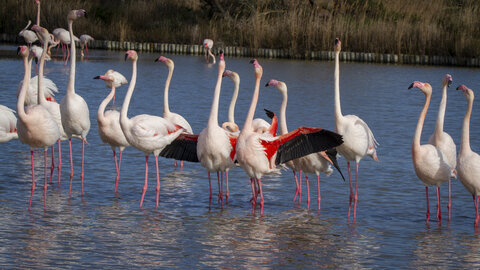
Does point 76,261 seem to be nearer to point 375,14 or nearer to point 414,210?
point 414,210

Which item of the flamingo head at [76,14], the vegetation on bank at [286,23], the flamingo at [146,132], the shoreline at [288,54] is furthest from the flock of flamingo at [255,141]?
the vegetation on bank at [286,23]

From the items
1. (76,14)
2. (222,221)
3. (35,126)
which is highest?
(76,14)

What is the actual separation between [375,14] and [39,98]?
21.6 m

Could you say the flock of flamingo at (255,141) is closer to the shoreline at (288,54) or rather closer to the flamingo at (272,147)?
the flamingo at (272,147)

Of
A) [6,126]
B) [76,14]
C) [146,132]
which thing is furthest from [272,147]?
[6,126]

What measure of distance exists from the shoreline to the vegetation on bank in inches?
10.4

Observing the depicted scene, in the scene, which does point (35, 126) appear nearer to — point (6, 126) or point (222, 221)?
point (6, 126)

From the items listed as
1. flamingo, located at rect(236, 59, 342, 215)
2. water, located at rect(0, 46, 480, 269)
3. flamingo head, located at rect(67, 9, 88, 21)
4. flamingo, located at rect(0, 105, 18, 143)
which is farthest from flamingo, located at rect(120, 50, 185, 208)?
flamingo, located at rect(0, 105, 18, 143)

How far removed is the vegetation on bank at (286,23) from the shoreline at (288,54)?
10.4 inches

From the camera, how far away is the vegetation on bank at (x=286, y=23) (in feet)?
80.3

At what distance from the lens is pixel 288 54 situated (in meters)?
25.7

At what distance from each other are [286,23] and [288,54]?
1.04 metres

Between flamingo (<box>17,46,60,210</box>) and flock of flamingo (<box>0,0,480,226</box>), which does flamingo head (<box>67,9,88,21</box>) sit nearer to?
flock of flamingo (<box>0,0,480,226</box>)

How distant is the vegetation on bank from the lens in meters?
24.5
